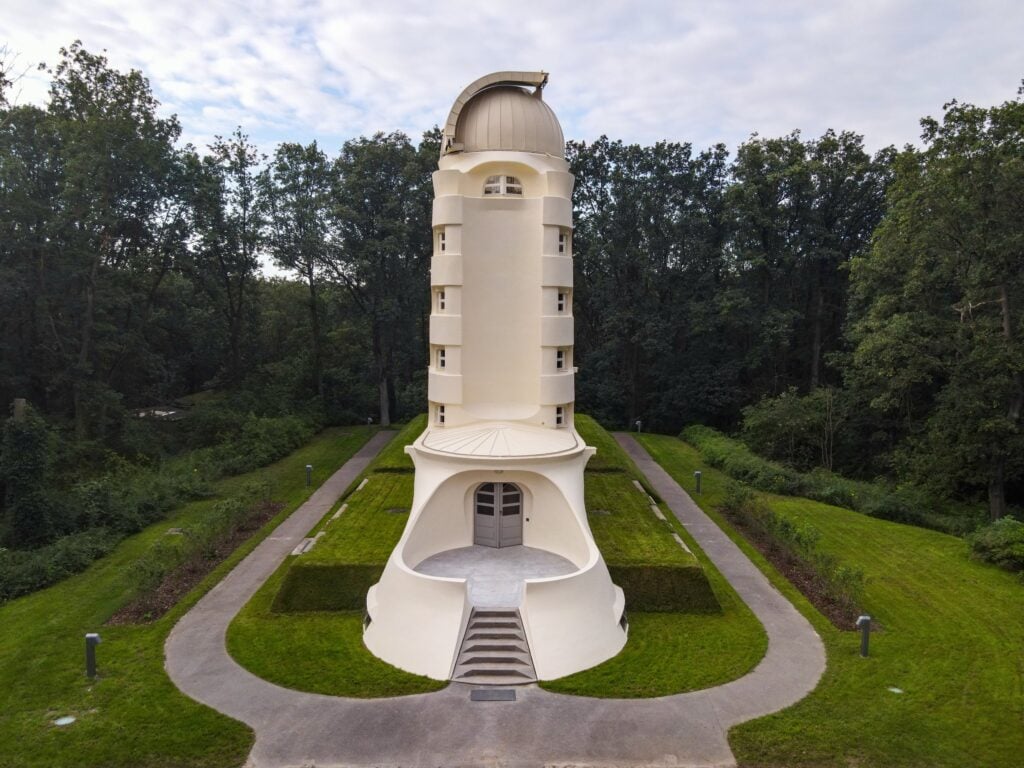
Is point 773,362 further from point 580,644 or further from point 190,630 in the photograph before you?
point 190,630

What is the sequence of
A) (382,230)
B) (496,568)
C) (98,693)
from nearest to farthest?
(98,693), (496,568), (382,230)

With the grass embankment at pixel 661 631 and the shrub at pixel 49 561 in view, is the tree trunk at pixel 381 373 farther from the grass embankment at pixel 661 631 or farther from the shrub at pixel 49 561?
the grass embankment at pixel 661 631

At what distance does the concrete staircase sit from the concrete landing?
0.34 meters

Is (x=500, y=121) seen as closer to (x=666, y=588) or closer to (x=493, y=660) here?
(x=666, y=588)

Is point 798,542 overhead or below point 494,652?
overhead

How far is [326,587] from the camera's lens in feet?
60.2

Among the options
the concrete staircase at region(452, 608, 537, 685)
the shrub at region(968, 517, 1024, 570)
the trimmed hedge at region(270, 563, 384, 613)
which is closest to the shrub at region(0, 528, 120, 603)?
the trimmed hedge at region(270, 563, 384, 613)

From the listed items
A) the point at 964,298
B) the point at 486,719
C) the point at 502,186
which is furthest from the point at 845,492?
the point at 486,719

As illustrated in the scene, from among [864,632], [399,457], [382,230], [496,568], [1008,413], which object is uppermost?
[382,230]

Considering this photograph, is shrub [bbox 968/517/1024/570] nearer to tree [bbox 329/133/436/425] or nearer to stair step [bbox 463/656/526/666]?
stair step [bbox 463/656/526/666]

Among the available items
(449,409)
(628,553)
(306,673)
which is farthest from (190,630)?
(628,553)

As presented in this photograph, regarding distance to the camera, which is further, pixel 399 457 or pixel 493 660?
pixel 399 457

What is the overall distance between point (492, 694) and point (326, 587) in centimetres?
625

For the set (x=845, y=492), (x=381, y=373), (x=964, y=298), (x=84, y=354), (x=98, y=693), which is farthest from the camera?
(x=381, y=373)
